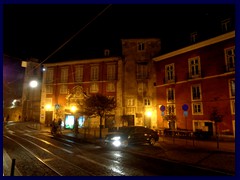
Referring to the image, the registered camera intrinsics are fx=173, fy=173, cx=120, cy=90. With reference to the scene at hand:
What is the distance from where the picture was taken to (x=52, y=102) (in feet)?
108

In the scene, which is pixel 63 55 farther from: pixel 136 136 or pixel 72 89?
pixel 136 136

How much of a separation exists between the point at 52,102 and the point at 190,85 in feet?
80.3

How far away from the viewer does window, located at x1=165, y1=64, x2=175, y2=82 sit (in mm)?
25294

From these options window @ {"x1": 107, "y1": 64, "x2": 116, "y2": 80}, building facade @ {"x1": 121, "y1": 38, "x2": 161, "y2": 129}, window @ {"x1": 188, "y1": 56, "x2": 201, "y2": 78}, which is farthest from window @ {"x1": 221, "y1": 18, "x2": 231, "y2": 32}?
window @ {"x1": 107, "y1": 64, "x2": 116, "y2": 80}

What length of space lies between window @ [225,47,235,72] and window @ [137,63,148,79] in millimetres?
11903

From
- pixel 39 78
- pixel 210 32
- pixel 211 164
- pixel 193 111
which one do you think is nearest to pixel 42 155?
pixel 211 164

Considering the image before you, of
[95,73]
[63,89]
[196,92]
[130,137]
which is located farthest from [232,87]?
[63,89]

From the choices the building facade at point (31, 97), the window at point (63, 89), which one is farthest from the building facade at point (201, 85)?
the building facade at point (31, 97)

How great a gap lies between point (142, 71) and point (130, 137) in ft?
54.6

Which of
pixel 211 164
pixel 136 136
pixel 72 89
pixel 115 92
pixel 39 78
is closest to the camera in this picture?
pixel 211 164

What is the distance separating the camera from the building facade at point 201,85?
747 inches

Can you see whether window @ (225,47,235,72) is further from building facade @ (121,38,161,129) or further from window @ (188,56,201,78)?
building facade @ (121,38,161,129)

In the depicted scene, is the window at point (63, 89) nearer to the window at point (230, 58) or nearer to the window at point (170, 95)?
the window at point (170, 95)

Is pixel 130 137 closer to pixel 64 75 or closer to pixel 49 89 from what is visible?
pixel 64 75
